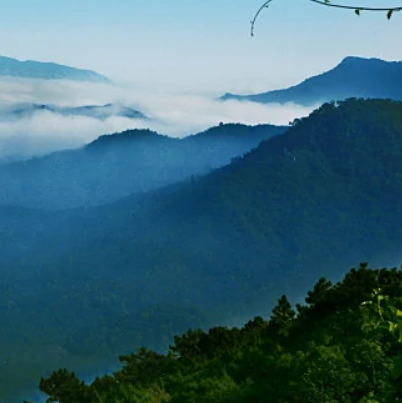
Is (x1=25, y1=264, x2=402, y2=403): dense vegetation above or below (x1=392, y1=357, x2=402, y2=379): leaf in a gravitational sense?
below

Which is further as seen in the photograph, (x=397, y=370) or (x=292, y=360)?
(x=292, y=360)

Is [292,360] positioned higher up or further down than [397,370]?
further down

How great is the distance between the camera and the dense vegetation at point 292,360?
15430 millimetres

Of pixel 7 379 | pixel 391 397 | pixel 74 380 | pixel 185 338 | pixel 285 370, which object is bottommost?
pixel 7 379

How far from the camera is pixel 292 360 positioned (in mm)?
20422

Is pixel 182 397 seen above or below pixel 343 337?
below

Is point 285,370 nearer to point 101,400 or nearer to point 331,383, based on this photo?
point 331,383

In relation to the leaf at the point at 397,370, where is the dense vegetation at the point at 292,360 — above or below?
below

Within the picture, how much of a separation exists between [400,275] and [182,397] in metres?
10.7

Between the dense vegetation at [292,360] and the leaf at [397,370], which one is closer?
the leaf at [397,370]

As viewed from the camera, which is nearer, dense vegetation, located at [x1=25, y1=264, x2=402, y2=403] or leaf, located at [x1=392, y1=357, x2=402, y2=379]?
leaf, located at [x1=392, y1=357, x2=402, y2=379]

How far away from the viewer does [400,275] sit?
27.6 metres

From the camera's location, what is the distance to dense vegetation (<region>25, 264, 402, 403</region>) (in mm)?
15430

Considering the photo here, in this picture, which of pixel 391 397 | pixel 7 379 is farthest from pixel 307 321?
pixel 7 379
